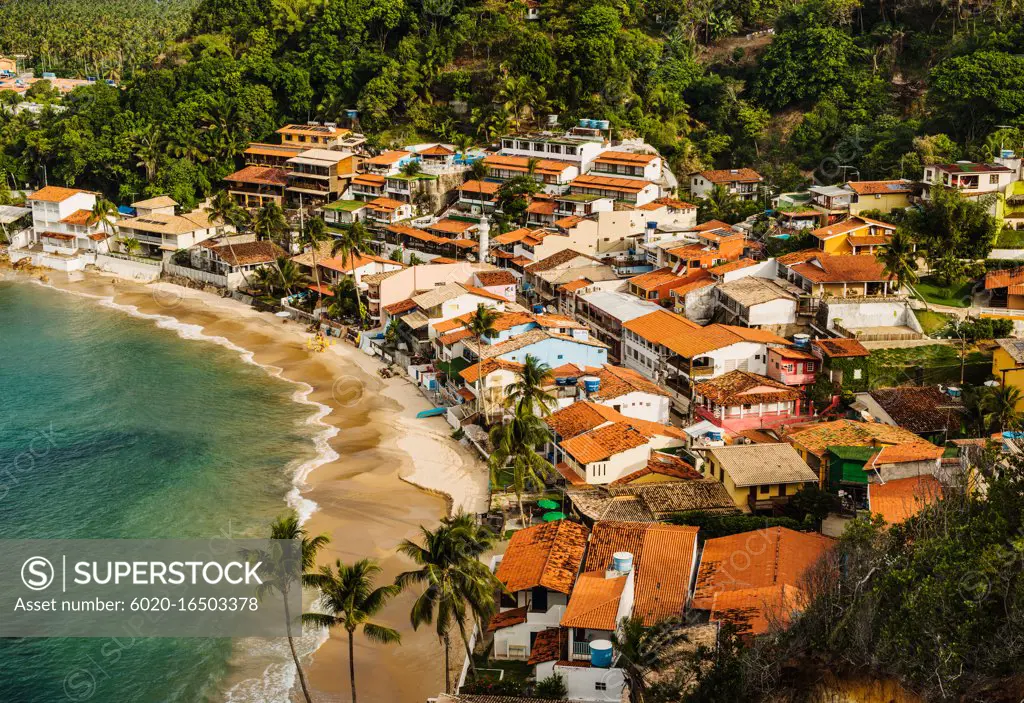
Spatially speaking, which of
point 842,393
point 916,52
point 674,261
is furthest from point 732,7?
point 842,393

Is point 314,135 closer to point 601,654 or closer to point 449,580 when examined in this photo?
point 449,580

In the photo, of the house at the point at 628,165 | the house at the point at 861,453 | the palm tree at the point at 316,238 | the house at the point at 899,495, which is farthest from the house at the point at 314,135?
the house at the point at 899,495

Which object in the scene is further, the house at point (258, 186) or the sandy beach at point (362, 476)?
the house at point (258, 186)

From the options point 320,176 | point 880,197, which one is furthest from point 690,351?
point 320,176

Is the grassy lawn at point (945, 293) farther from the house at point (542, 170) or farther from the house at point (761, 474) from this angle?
the house at point (542, 170)

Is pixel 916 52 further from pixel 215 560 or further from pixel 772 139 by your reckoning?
pixel 215 560

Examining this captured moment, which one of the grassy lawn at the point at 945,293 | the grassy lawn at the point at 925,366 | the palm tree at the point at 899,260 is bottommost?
the grassy lawn at the point at 925,366

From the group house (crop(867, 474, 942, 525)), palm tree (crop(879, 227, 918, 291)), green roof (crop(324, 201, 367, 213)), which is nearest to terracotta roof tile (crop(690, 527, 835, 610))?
house (crop(867, 474, 942, 525))
